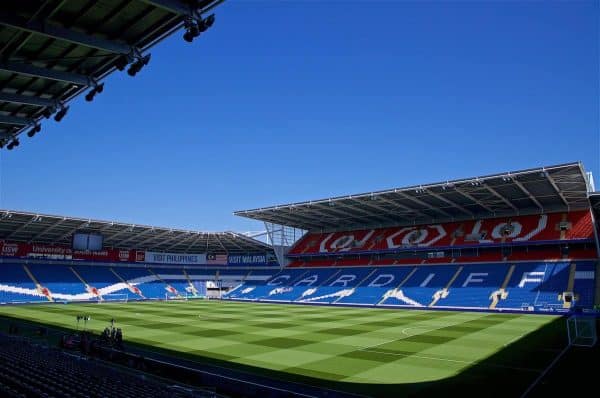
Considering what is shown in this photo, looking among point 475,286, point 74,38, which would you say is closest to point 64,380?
point 74,38

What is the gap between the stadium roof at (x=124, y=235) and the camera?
2117 inches

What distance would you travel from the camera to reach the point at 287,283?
218 feet

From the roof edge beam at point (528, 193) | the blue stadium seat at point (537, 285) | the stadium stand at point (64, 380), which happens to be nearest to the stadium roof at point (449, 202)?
the roof edge beam at point (528, 193)

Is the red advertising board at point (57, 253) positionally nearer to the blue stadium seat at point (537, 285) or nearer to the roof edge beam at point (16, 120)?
the roof edge beam at point (16, 120)

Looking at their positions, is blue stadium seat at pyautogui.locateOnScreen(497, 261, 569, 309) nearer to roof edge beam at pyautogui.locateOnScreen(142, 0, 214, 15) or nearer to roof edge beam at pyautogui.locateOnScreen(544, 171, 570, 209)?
roof edge beam at pyautogui.locateOnScreen(544, 171, 570, 209)

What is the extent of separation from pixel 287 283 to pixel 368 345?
143 feet

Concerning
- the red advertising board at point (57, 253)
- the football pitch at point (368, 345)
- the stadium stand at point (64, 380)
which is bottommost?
the football pitch at point (368, 345)

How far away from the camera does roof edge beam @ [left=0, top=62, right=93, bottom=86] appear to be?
38.4 ft

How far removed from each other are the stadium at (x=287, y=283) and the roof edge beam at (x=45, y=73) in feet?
0.19

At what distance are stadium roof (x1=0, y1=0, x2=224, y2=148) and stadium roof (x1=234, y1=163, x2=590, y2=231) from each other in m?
37.9

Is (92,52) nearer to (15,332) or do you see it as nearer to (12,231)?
(15,332)

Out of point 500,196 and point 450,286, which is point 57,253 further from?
point 500,196

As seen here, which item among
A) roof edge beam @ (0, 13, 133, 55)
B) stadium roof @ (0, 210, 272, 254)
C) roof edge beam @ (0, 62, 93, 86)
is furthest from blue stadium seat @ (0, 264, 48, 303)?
roof edge beam @ (0, 13, 133, 55)

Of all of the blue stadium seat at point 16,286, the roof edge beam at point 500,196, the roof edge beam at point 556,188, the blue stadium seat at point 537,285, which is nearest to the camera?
the roof edge beam at point 556,188
